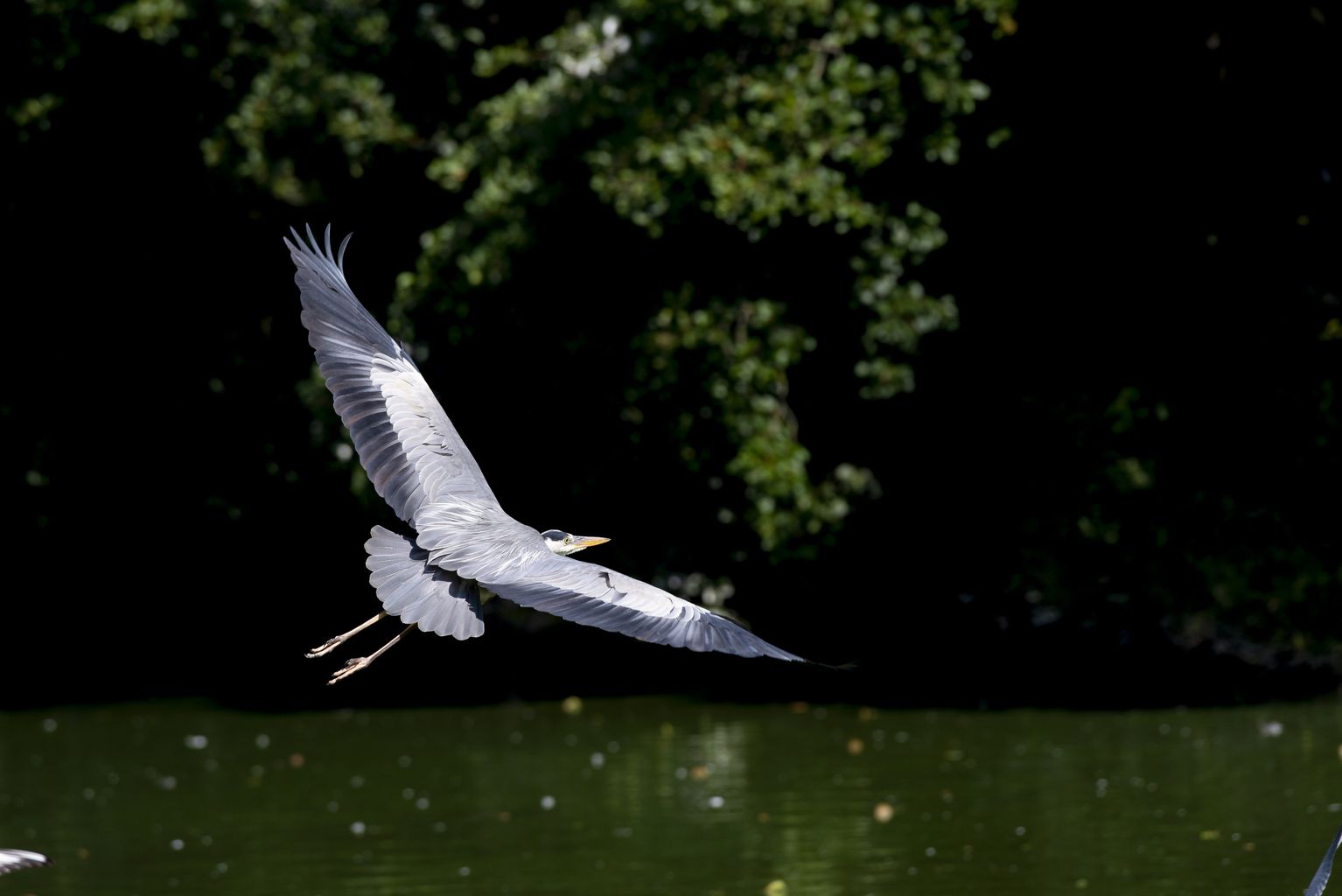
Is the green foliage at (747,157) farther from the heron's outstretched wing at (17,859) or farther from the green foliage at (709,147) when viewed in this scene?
the heron's outstretched wing at (17,859)

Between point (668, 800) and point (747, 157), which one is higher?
point (747, 157)

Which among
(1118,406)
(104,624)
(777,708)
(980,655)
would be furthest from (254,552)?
(1118,406)

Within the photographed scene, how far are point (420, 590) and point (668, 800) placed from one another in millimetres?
3345

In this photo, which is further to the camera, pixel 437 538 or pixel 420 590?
pixel 437 538

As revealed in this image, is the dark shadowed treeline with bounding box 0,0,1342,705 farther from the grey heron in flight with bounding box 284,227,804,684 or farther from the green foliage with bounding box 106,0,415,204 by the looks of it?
the grey heron in flight with bounding box 284,227,804,684

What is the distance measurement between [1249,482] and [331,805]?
523cm

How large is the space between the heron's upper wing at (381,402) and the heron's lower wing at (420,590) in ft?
1.05

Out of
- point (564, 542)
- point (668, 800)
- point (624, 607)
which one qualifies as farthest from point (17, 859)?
point (668, 800)

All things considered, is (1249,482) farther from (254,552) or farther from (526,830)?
(254,552)

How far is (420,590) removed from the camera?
4.95m

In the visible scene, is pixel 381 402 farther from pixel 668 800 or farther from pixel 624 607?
pixel 668 800

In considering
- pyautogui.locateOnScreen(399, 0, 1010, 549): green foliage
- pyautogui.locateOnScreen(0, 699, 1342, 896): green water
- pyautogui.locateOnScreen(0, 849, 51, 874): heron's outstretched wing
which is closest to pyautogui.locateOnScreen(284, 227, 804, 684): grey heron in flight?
pyautogui.locateOnScreen(0, 849, 51, 874): heron's outstretched wing

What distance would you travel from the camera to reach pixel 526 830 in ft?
25.0

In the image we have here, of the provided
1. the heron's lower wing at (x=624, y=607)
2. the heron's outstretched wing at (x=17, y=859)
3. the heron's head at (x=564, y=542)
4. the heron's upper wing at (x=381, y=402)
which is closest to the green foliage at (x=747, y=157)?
the heron's upper wing at (x=381, y=402)
